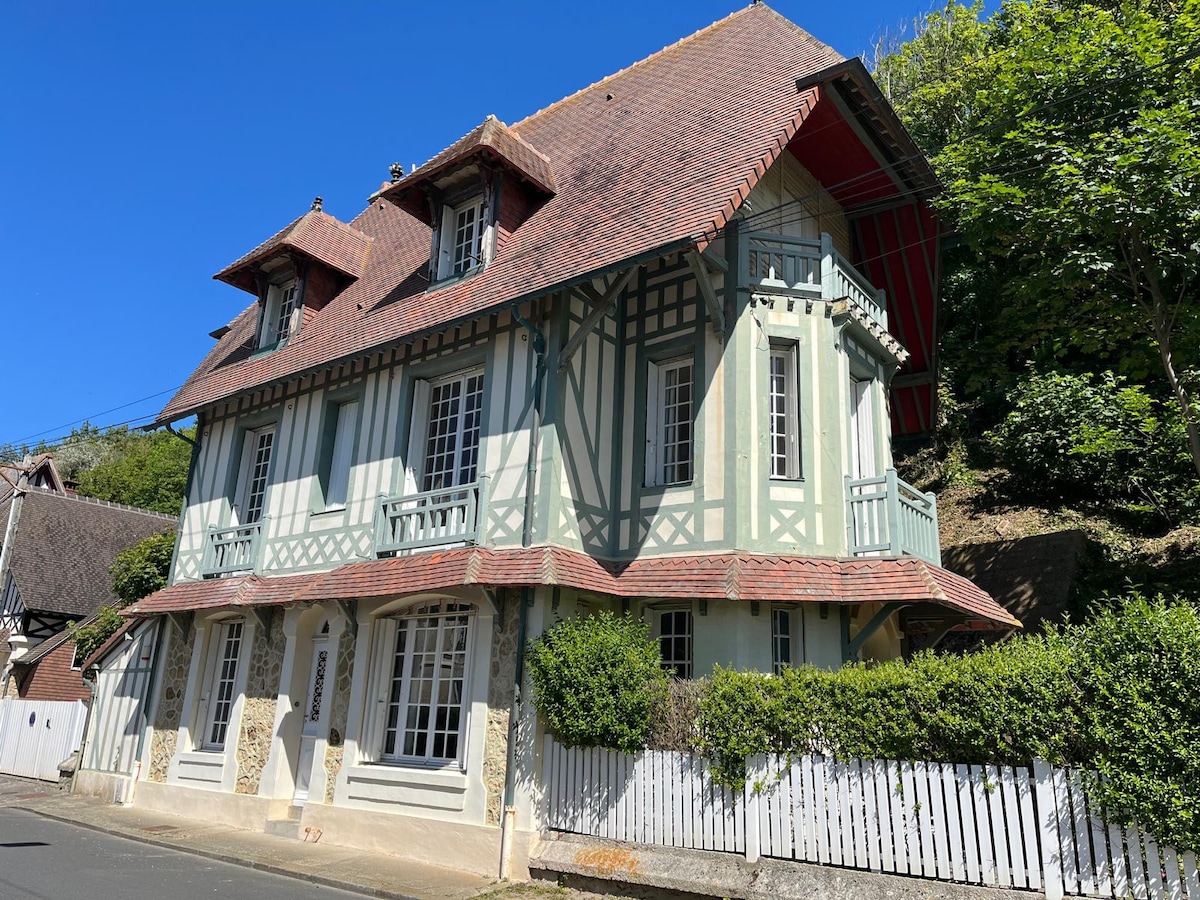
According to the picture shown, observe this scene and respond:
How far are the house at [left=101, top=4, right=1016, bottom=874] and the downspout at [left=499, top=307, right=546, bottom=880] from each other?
0.04m

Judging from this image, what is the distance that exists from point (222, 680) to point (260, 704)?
163 cm

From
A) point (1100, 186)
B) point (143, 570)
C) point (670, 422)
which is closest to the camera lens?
point (670, 422)

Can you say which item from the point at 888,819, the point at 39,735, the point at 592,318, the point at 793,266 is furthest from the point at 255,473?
the point at 888,819

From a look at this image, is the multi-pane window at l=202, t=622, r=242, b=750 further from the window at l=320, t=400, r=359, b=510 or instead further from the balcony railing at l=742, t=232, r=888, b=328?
the balcony railing at l=742, t=232, r=888, b=328

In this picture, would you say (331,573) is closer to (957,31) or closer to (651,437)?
(651,437)

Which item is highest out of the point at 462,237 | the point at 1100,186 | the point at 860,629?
the point at 1100,186

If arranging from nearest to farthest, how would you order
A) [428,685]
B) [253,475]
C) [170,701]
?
1. [428,685]
2. [170,701]
3. [253,475]

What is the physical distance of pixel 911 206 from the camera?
14305 millimetres

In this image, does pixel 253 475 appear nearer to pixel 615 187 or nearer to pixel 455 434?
pixel 455 434

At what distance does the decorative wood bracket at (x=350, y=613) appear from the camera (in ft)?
40.3

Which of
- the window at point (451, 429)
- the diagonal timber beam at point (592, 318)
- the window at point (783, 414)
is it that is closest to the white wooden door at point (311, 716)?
the window at point (451, 429)

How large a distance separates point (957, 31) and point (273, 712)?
30560 mm

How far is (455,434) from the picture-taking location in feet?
41.3

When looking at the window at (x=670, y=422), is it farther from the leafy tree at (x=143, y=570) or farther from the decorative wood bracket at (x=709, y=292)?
the leafy tree at (x=143, y=570)
